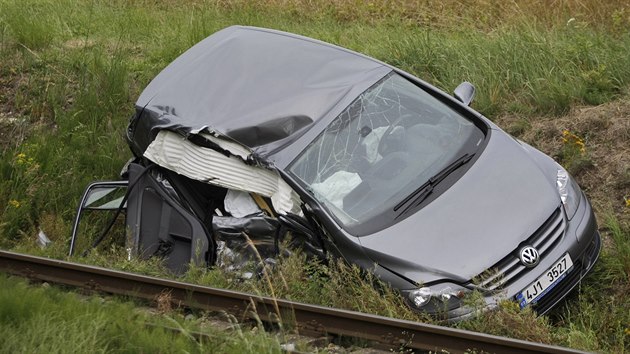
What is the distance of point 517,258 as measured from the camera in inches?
247

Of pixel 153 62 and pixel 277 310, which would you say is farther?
pixel 153 62

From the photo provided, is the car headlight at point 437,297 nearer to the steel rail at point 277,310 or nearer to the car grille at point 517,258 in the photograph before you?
the car grille at point 517,258

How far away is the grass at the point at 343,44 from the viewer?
21.9 feet

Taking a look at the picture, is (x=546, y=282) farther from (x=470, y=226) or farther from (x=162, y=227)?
(x=162, y=227)

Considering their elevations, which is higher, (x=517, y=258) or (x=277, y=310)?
(x=277, y=310)

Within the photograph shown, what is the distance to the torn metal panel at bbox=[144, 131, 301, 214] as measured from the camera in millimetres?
6898

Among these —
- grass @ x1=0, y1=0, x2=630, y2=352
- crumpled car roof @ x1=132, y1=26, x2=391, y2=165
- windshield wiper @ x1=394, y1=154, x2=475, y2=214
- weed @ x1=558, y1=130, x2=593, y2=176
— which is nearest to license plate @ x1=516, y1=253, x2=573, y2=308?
grass @ x1=0, y1=0, x2=630, y2=352

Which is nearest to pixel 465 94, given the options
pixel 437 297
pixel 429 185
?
pixel 429 185

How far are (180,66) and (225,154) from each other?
1.33m

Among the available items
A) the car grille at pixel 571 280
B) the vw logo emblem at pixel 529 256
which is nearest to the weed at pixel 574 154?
the car grille at pixel 571 280

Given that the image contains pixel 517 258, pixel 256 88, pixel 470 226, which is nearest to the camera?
pixel 517 258

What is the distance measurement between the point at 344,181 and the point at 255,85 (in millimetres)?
1178

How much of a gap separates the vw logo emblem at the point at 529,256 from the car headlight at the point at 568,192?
0.61 m

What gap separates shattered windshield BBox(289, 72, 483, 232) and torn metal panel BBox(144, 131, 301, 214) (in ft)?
0.55
